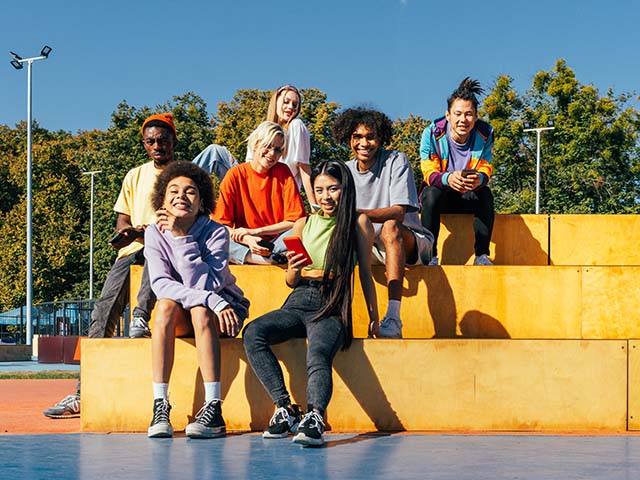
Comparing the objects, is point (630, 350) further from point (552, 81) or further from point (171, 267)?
point (552, 81)

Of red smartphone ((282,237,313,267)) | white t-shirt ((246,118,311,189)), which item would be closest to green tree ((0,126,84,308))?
white t-shirt ((246,118,311,189))

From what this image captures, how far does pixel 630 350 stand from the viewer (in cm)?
591

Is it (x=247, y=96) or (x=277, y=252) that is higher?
(x=247, y=96)

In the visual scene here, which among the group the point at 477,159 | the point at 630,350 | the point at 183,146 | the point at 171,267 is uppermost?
the point at 183,146

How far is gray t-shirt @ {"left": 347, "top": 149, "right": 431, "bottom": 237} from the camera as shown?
260 inches

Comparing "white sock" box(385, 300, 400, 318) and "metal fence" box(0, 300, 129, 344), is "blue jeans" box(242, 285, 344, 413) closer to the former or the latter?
"white sock" box(385, 300, 400, 318)

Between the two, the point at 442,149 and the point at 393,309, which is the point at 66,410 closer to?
the point at 393,309

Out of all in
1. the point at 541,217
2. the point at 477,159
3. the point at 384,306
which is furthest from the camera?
the point at 541,217

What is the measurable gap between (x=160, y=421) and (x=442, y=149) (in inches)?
122

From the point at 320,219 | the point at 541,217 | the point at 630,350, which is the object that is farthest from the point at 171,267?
the point at 541,217

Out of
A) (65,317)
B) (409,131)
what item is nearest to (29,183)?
(65,317)

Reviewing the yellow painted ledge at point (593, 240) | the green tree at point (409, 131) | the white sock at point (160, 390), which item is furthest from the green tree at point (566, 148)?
the white sock at point (160, 390)

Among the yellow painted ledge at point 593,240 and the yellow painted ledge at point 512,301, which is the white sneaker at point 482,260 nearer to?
the yellow painted ledge at point 512,301

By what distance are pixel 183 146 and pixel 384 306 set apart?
40.2 metres
